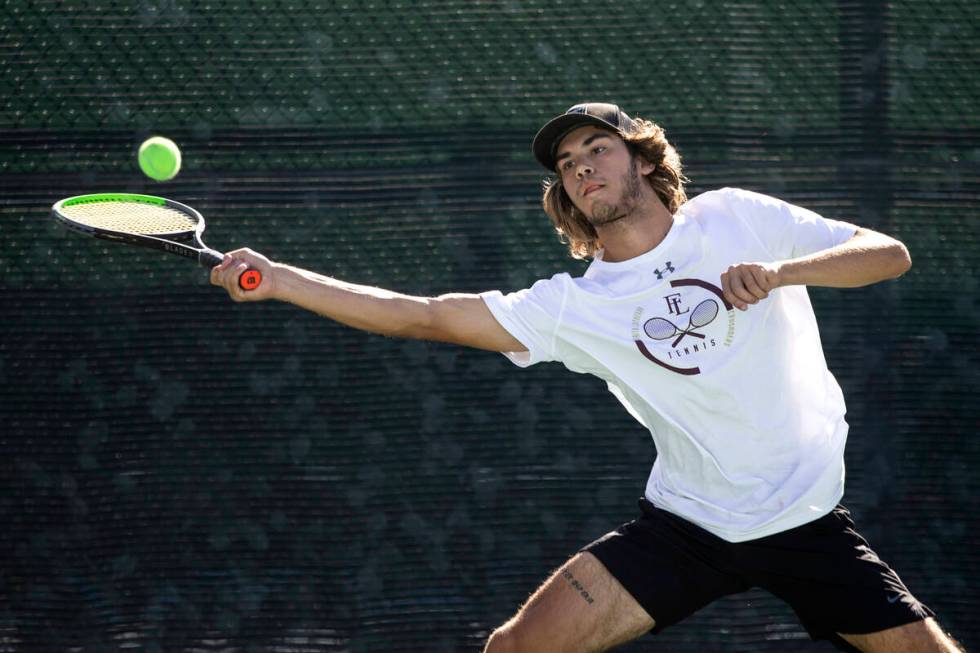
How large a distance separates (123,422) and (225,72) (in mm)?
1171

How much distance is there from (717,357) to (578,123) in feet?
2.37

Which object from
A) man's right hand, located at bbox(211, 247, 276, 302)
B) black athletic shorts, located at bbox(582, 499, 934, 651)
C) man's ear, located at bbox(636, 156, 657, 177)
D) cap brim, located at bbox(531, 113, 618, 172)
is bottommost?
black athletic shorts, located at bbox(582, 499, 934, 651)

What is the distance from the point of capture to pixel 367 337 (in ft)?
13.0

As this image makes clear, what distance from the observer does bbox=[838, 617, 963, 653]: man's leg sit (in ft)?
9.07

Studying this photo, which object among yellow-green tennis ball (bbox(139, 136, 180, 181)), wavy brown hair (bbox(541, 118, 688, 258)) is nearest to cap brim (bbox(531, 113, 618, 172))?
wavy brown hair (bbox(541, 118, 688, 258))

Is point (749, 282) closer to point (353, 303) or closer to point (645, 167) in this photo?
point (645, 167)

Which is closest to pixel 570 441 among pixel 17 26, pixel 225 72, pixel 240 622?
pixel 240 622

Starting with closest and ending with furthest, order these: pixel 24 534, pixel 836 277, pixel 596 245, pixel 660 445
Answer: pixel 836 277, pixel 660 445, pixel 596 245, pixel 24 534

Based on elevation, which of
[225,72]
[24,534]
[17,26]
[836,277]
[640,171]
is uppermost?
[17,26]

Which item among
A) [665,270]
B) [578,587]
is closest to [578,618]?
[578,587]

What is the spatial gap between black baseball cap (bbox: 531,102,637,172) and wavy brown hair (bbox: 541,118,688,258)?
0.05 m

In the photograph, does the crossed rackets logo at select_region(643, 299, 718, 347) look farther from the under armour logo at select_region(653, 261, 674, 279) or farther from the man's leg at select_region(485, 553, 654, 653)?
the man's leg at select_region(485, 553, 654, 653)

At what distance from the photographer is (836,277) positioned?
9.14 feet

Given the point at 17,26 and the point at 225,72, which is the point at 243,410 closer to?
the point at 225,72
